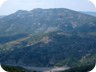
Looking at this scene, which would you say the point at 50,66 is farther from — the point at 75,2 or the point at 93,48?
the point at 75,2

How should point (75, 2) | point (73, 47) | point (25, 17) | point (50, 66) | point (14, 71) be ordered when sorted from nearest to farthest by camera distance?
point (14, 71) → point (50, 66) → point (73, 47) → point (75, 2) → point (25, 17)

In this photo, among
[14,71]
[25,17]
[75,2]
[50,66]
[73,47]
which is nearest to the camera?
[14,71]

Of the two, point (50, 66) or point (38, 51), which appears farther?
point (38, 51)

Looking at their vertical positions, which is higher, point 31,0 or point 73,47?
point 31,0

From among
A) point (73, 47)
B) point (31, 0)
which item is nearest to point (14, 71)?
point (73, 47)

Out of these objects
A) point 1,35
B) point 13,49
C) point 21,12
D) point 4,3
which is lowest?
point 13,49

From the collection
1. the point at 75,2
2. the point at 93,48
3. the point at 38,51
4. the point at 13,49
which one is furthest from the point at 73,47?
the point at 13,49

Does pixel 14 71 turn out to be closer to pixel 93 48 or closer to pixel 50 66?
pixel 50 66
